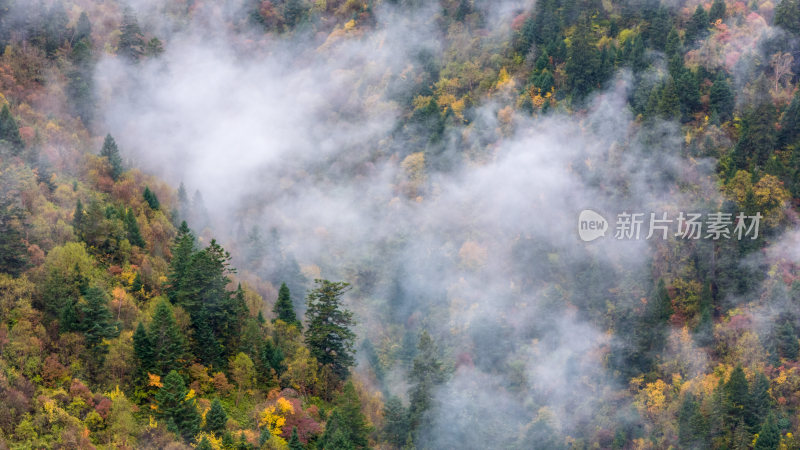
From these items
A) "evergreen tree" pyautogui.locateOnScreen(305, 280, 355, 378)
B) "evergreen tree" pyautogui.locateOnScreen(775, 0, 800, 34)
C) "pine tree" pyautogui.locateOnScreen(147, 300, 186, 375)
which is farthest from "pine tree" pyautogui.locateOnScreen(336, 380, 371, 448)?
"evergreen tree" pyautogui.locateOnScreen(775, 0, 800, 34)

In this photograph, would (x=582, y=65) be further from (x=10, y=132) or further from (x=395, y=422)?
(x=10, y=132)

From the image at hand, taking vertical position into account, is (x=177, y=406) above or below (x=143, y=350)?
below

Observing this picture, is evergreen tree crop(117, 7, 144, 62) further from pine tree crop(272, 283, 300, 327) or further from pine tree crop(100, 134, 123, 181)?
pine tree crop(272, 283, 300, 327)

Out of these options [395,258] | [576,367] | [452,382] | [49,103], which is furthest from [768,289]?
[49,103]

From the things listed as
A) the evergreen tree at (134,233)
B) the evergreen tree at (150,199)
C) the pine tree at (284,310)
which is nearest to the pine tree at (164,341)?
the evergreen tree at (134,233)

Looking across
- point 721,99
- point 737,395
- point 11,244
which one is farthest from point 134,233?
point 721,99

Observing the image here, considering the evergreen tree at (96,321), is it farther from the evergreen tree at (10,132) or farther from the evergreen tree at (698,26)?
the evergreen tree at (698,26)
